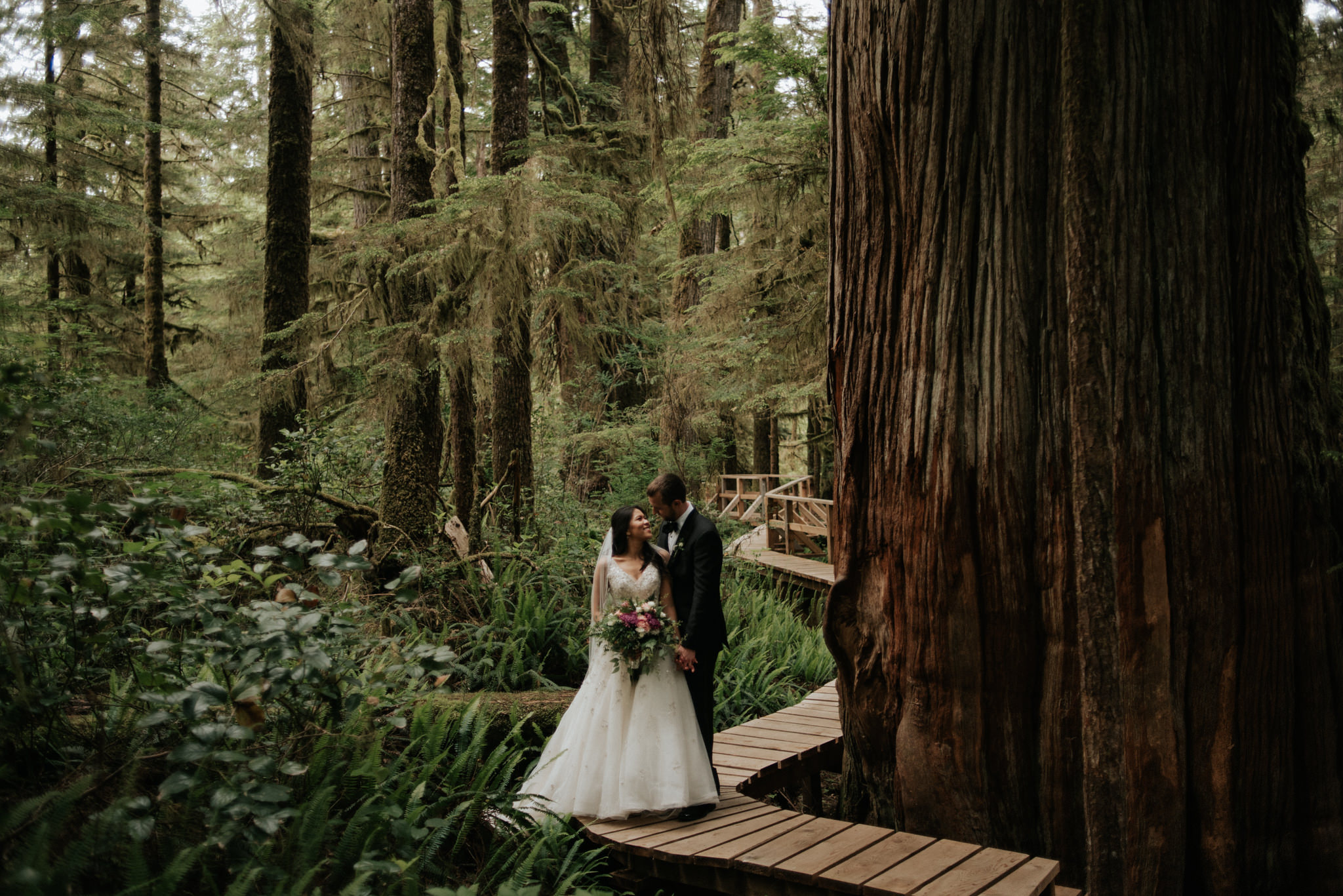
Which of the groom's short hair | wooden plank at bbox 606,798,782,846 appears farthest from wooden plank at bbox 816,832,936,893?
the groom's short hair

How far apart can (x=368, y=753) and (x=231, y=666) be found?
85 centimetres

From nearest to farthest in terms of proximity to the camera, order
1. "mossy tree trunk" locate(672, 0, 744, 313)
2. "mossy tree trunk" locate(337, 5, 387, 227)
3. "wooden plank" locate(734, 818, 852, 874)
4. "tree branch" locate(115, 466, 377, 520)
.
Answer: "wooden plank" locate(734, 818, 852, 874), "tree branch" locate(115, 466, 377, 520), "mossy tree trunk" locate(672, 0, 744, 313), "mossy tree trunk" locate(337, 5, 387, 227)

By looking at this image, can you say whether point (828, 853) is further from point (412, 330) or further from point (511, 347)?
point (511, 347)

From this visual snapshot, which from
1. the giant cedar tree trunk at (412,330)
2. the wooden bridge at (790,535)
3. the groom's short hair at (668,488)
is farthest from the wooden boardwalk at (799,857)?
the wooden bridge at (790,535)

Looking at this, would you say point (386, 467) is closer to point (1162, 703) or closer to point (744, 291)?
point (744, 291)

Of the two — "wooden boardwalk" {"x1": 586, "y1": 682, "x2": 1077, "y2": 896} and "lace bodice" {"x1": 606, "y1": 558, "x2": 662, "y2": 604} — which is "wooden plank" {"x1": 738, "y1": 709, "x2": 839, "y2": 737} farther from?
"lace bodice" {"x1": 606, "y1": 558, "x2": 662, "y2": 604}

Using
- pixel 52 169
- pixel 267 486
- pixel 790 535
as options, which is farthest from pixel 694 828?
pixel 52 169

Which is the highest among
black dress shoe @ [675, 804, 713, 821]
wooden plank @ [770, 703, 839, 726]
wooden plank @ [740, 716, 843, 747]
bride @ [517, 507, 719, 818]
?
bride @ [517, 507, 719, 818]

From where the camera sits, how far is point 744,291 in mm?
10227

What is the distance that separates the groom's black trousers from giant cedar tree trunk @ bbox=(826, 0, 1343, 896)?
99 centimetres

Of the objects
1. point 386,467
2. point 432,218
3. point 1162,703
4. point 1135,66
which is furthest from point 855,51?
point 386,467

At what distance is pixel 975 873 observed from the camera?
11.3 feet

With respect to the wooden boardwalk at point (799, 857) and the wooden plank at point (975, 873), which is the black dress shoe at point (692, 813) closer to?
the wooden boardwalk at point (799, 857)

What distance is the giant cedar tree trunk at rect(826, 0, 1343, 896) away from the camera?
3.75 meters
